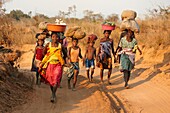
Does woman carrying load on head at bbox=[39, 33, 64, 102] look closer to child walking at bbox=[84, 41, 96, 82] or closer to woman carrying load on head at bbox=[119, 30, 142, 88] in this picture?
woman carrying load on head at bbox=[119, 30, 142, 88]

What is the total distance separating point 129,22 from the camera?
12.3 meters

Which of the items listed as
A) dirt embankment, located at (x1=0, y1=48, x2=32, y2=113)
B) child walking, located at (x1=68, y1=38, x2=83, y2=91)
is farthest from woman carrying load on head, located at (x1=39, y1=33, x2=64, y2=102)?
child walking, located at (x1=68, y1=38, x2=83, y2=91)

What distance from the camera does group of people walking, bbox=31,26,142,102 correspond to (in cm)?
820

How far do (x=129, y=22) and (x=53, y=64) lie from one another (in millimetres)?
4991

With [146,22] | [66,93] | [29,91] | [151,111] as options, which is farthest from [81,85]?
[146,22]

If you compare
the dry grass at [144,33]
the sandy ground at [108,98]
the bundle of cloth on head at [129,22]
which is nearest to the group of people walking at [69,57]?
the sandy ground at [108,98]

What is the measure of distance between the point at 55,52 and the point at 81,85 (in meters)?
2.85

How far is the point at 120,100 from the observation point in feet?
29.5

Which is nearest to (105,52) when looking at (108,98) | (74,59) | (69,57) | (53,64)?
(74,59)

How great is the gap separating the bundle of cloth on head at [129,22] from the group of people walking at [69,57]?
1.18 m

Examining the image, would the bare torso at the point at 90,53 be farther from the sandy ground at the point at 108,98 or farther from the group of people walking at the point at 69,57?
the sandy ground at the point at 108,98

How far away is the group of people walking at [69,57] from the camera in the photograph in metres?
8.20

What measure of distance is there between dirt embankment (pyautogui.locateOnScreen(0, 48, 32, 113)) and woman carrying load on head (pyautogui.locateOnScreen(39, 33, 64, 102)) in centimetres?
74

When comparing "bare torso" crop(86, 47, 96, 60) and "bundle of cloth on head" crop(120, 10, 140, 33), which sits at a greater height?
"bundle of cloth on head" crop(120, 10, 140, 33)
